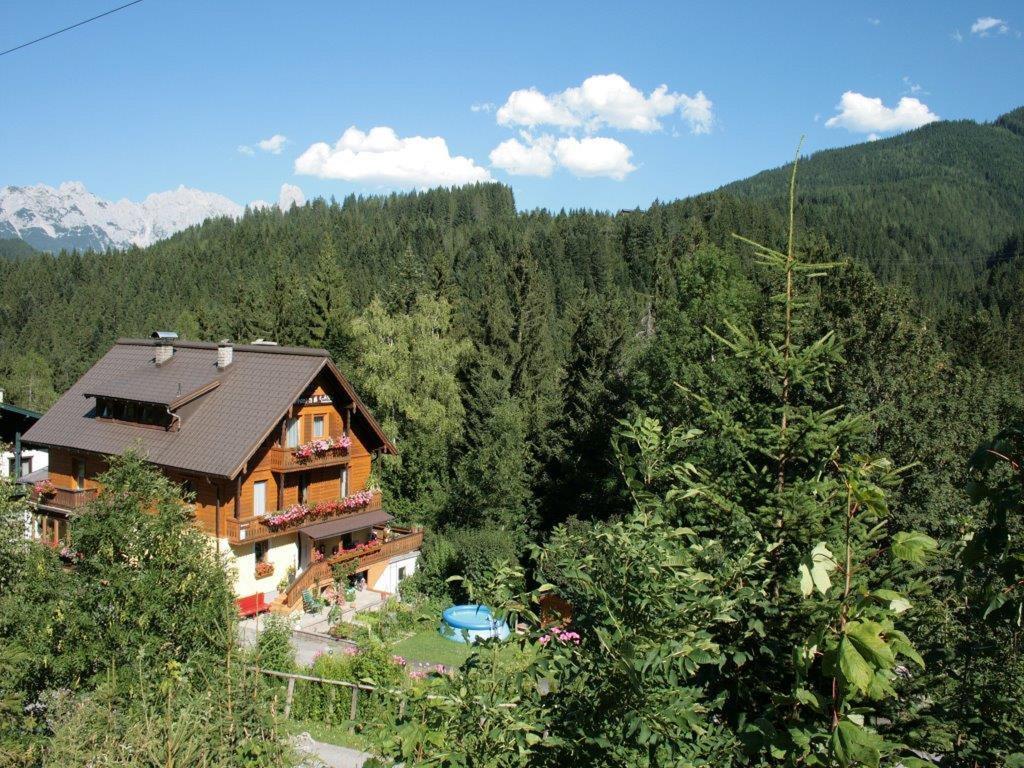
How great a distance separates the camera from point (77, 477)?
27141 millimetres

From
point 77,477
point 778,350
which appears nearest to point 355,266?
point 77,477

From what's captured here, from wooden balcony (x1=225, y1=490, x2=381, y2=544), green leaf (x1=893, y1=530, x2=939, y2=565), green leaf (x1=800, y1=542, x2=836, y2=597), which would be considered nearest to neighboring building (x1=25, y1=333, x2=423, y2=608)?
wooden balcony (x1=225, y1=490, x2=381, y2=544)

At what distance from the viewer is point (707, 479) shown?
390cm

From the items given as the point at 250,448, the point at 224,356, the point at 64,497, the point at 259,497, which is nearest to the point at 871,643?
the point at 250,448

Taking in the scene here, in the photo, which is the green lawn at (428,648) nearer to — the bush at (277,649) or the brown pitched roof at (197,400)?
the bush at (277,649)

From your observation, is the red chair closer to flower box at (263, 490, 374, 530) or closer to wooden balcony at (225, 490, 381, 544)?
wooden balcony at (225, 490, 381, 544)

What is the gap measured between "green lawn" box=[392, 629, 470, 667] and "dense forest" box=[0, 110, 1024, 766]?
3060mm

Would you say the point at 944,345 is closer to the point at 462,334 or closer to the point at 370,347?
the point at 462,334

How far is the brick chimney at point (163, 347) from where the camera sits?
2755 centimetres

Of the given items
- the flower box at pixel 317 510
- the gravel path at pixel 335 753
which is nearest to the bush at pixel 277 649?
the gravel path at pixel 335 753

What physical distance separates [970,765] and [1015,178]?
234m

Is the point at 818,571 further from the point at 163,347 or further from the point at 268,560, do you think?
the point at 163,347

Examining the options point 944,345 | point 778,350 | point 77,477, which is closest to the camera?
point 778,350

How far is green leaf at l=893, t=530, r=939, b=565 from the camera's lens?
2443mm
